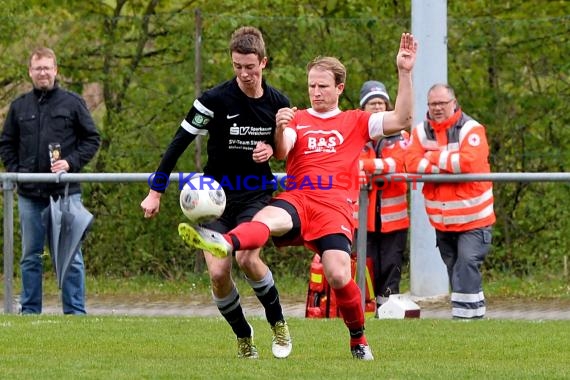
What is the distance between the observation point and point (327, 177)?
905cm

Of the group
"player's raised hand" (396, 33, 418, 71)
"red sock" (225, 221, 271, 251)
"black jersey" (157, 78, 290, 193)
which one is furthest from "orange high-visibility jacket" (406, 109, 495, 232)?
"red sock" (225, 221, 271, 251)

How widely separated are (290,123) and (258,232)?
1.18m

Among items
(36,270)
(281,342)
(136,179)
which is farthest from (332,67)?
(36,270)

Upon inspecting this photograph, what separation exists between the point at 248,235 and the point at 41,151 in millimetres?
4783

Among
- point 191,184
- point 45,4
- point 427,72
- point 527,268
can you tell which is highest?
point 45,4

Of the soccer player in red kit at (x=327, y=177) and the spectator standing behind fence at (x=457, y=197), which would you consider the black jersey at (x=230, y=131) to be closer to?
the soccer player in red kit at (x=327, y=177)

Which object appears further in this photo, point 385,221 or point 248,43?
point 385,221

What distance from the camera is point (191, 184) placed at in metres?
8.35

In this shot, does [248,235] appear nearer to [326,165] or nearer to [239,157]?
[239,157]

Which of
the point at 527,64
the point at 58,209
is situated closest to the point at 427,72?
the point at 527,64

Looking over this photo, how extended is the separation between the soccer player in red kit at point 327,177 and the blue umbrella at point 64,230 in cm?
349

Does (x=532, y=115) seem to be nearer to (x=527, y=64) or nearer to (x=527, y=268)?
(x=527, y=64)

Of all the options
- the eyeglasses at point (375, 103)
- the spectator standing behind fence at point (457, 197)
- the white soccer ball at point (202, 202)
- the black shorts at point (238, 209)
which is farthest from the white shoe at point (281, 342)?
the eyeglasses at point (375, 103)

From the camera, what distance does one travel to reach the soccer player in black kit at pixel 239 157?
8.91 metres
